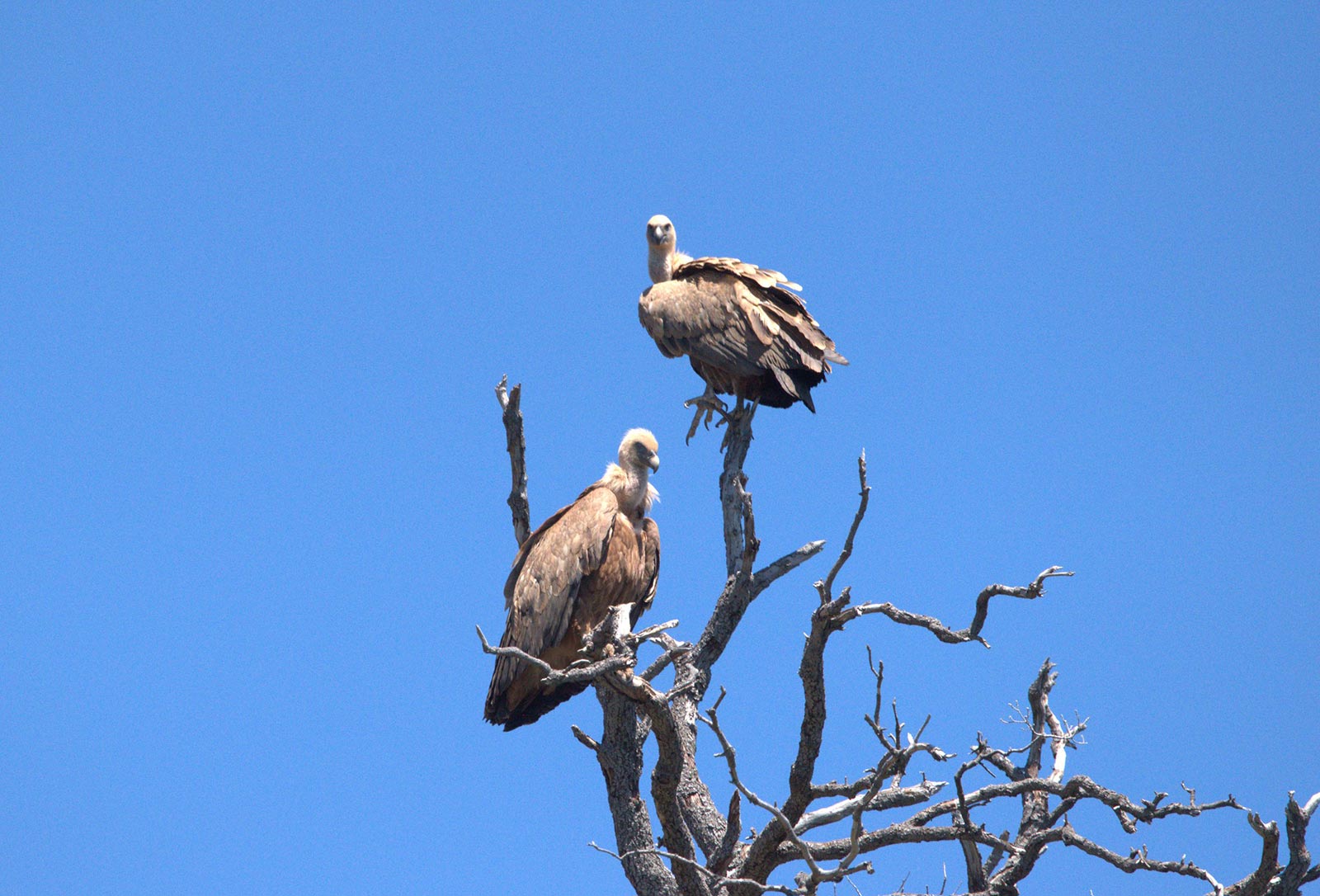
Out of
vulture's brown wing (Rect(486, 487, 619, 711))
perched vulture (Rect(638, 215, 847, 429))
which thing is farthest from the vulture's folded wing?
perched vulture (Rect(638, 215, 847, 429))

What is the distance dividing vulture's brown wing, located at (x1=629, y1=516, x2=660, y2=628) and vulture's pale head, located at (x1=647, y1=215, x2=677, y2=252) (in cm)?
256

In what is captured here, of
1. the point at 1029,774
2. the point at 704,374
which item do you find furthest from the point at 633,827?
the point at 704,374

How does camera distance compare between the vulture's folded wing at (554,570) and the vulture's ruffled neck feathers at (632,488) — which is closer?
the vulture's folded wing at (554,570)

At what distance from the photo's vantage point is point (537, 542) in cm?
716

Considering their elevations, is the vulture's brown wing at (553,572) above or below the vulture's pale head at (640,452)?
below

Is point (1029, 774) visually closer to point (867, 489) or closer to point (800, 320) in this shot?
point (867, 489)

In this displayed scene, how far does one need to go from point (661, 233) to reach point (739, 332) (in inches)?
59.7

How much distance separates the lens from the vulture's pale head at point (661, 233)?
9.02m

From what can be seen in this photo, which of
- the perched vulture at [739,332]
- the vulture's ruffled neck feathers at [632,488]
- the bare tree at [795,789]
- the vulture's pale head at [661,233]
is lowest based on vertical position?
the bare tree at [795,789]

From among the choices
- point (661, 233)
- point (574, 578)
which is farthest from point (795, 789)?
point (661, 233)

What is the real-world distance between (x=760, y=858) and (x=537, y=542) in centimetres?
221

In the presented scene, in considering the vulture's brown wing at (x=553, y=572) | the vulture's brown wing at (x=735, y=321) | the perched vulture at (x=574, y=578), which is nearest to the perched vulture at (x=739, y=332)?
the vulture's brown wing at (x=735, y=321)

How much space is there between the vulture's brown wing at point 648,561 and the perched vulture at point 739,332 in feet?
3.62

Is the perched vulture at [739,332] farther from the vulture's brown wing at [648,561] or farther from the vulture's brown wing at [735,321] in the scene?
the vulture's brown wing at [648,561]
